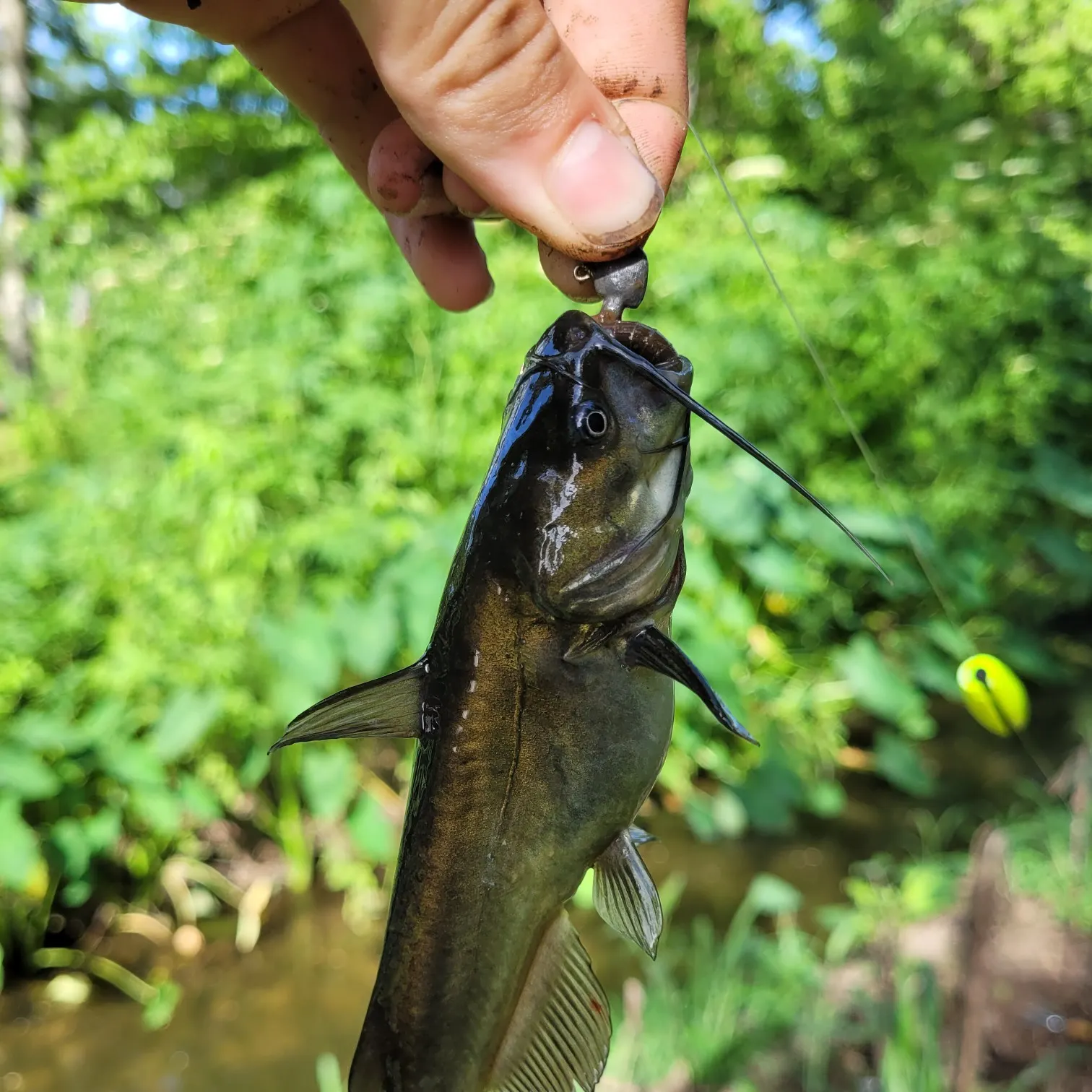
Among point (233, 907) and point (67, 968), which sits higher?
point (67, 968)

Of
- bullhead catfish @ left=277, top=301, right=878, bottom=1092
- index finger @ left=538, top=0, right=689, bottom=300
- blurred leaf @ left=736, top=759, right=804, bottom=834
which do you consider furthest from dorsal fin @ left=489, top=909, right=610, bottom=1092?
blurred leaf @ left=736, top=759, right=804, bottom=834

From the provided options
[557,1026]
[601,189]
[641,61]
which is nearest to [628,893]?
[557,1026]

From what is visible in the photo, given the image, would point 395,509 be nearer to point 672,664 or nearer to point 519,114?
point 519,114

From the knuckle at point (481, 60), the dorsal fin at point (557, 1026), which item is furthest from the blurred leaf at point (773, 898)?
the knuckle at point (481, 60)

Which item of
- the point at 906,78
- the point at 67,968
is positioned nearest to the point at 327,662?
the point at 67,968

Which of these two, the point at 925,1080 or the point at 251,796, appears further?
the point at 251,796

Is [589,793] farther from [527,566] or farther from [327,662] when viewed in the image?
[327,662]
